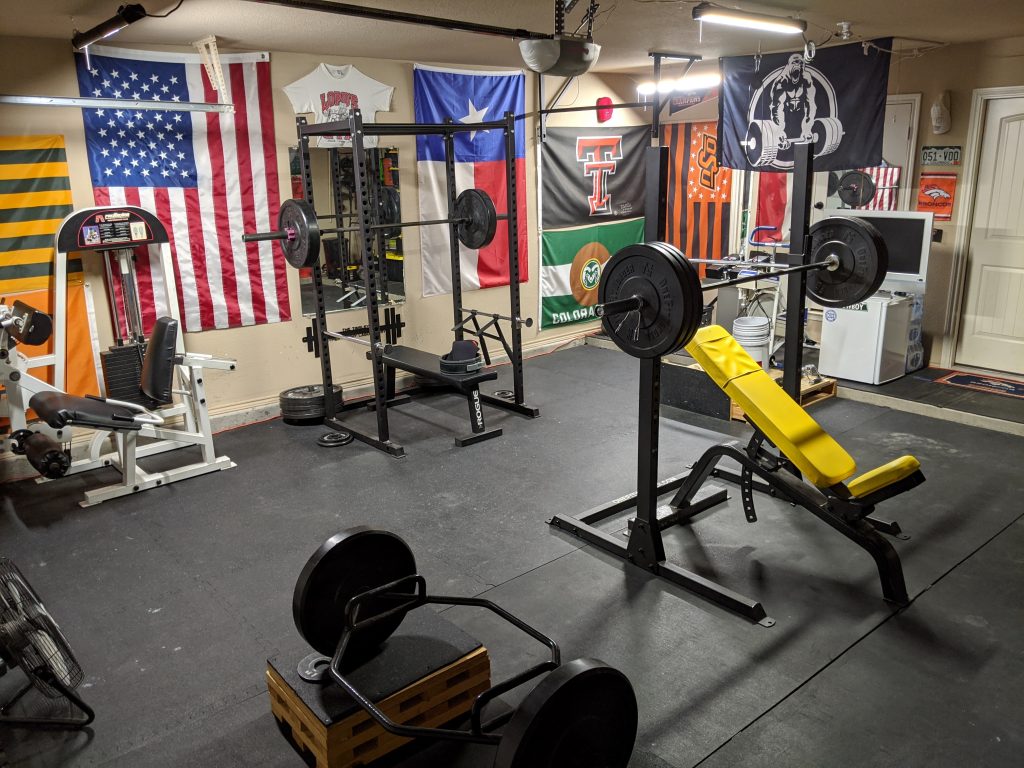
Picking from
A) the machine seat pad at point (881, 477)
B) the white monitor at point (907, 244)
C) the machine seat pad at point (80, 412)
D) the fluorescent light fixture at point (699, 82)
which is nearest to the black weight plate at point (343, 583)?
the machine seat pad at point (881, 477)

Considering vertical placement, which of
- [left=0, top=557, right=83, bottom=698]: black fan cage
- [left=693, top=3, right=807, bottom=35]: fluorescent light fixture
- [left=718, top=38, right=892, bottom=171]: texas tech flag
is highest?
[left=693, top=3, right=807, bottom=35]: fluorescent light fixture

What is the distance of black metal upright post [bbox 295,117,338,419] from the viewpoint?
5305 mm

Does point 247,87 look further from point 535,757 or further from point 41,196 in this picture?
point 535,757

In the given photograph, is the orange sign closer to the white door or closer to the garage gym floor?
the white door

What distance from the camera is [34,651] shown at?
97.9 inches

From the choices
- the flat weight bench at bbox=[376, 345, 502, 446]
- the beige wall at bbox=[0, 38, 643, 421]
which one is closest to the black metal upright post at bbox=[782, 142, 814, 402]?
the flat weight bench at bbox=[376, 345, 502, 446]

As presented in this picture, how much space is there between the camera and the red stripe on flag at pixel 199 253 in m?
5.36

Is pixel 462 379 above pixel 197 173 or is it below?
below

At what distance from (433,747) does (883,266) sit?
3.05m

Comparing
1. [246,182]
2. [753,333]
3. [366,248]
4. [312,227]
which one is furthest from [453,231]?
[753,333]

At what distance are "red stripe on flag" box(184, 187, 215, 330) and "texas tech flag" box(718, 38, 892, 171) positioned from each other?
13.8 feet

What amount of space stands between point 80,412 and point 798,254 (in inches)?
151

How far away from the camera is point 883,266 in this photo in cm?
393

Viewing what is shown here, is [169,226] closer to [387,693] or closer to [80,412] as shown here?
[80,412]
